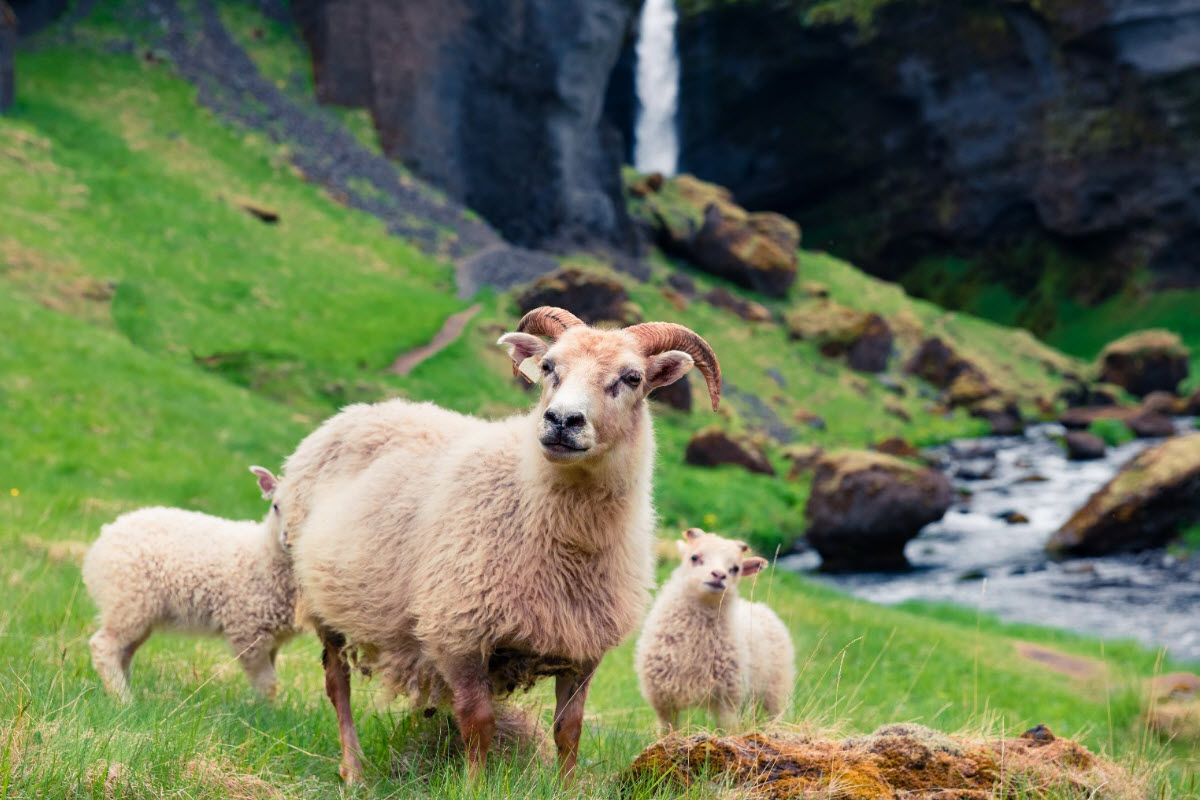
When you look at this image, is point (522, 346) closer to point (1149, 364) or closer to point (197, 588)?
point (197, 588)

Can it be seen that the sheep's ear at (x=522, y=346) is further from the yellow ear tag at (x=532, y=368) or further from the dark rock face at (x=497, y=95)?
the dark rock face at (x=497, y=95)

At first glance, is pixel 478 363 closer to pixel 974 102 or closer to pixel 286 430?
pixel 286 430

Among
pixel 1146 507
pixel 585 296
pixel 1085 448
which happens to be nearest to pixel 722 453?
pixel 585 296

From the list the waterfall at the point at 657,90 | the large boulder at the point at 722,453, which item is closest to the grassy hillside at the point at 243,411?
the large boulder at the point at 722,453

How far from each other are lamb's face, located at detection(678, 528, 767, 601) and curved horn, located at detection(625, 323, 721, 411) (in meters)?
2.47

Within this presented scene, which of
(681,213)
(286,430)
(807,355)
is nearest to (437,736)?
(286,430)

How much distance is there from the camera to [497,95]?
47.0 metres

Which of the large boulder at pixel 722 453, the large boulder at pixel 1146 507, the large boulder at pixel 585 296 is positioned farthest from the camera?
the large boulder at pixel 585 296

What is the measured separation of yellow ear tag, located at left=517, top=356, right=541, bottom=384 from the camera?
5.90 meters

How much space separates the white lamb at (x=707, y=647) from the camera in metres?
8.12

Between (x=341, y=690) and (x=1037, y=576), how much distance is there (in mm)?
19630

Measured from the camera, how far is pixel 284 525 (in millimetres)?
7273

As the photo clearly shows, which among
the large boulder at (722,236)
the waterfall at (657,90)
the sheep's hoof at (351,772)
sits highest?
the waterfall at (657,90)

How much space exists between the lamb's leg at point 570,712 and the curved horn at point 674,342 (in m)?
1.68
